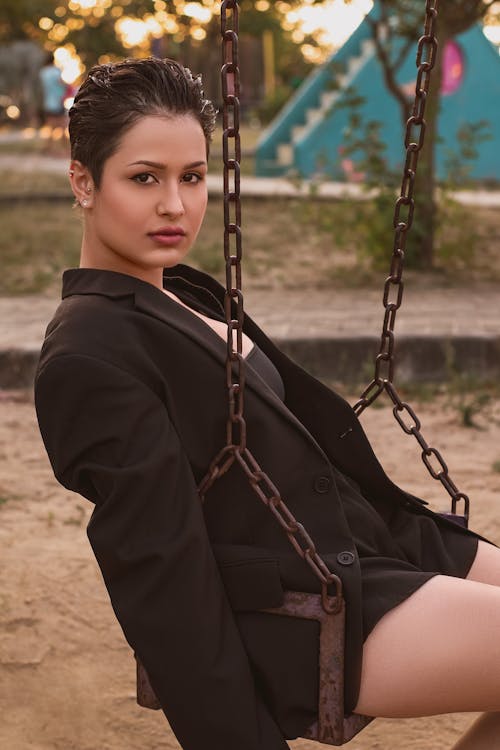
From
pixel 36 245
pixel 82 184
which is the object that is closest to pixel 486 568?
pixel 82 184

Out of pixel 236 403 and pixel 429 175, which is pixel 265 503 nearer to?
pixel 236 403

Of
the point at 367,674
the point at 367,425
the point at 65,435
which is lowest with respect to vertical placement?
the point at 367,425

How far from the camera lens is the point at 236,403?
1838 millimetres

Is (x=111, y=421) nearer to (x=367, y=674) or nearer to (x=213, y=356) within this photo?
(x=213, y=356)

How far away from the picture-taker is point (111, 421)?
174 cm

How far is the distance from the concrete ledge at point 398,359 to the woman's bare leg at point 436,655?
13.7 feet

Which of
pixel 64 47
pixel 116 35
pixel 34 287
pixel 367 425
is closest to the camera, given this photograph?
pixel 367 425

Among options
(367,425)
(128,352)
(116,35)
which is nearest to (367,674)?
(128,352)

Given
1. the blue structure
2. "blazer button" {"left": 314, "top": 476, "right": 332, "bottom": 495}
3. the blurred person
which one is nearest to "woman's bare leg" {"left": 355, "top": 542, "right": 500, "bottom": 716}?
"blazer button" {"left": 314, "top": 476, "right": 332, "bottom": 495}

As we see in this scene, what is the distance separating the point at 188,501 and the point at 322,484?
26 cm

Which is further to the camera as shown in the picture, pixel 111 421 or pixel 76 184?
pixel 76 184

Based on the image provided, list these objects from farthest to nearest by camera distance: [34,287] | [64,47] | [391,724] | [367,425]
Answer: [64,47] → [34,287] → [367,425] → [391,724]

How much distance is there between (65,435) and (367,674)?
1.91 feet

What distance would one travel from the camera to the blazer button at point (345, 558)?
72.5 inches
